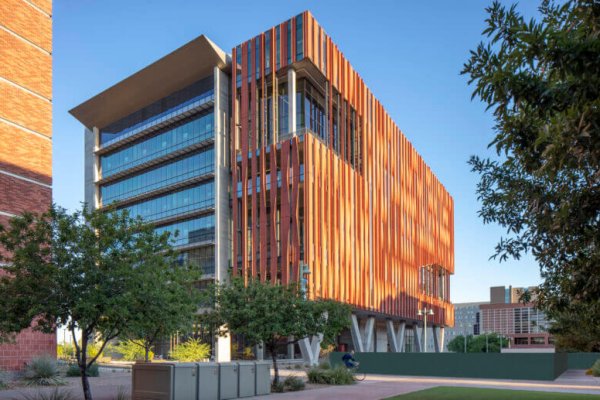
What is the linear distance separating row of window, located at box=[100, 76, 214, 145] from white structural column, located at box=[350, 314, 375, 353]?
2753 centimetres

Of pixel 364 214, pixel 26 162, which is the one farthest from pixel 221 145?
pixel 26 162

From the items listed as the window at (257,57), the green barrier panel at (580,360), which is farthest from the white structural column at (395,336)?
the window at (257,57)

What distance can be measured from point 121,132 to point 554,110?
70.7m

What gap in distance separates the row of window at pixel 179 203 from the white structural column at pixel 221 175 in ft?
4.78

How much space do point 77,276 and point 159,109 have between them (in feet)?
178

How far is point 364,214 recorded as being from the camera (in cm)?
6197

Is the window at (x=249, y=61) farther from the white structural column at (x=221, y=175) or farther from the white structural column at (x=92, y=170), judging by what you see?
the white structural column at (x=92, y=170)

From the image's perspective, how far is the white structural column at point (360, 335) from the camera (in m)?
62.5

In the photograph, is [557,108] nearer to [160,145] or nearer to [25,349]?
[25,349]

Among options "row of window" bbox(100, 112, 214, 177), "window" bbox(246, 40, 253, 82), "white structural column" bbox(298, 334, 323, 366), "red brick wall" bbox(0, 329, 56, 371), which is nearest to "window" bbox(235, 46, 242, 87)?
"window" bbox(246, 40, 253, 82)

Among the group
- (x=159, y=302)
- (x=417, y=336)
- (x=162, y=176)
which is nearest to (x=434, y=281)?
(x=417, y=336)

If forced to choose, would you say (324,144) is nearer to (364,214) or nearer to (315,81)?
(315,81)

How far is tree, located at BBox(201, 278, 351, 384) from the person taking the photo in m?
24.3

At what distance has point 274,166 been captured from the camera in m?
53.8
